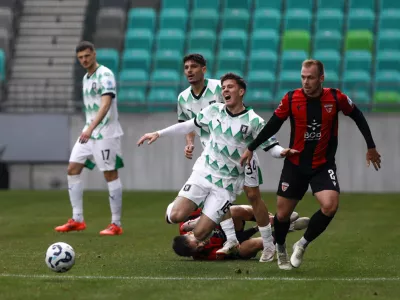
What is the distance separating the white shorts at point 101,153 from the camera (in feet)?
44.8

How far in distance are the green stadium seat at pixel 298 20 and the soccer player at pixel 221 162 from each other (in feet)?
52.0

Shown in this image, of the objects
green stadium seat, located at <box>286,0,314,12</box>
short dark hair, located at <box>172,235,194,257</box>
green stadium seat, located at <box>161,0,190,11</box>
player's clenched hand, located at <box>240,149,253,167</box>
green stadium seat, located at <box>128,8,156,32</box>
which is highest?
green stadium seat, located at <box>286,0,314,12</box>

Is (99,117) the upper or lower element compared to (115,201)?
upper

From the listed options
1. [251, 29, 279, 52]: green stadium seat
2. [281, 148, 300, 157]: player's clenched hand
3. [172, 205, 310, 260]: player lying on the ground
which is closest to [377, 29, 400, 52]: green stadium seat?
[251, 29, 279, 52]: green stadium seat

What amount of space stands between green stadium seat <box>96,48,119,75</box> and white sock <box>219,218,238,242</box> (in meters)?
14.4

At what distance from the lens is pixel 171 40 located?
25234mm

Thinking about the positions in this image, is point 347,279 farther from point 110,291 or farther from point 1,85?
point 1,85

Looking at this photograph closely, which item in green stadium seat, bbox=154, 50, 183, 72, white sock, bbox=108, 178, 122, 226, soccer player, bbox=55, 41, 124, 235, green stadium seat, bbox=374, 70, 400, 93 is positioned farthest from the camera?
green stadium seat, bbox=154, 50, 183, 72

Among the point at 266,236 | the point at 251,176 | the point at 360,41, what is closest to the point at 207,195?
the point at 251,176

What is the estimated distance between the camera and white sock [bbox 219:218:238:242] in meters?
10.3

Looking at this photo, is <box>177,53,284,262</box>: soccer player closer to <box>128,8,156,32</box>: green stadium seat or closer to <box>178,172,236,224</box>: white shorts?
<box>178,172,236,224</box>: white shorts

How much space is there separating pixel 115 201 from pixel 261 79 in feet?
34.3

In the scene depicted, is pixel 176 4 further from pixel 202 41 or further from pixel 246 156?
pixel 246 156

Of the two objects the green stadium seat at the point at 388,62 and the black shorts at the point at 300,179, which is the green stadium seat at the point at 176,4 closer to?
the green stadium seat at the point at 388,62
